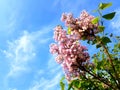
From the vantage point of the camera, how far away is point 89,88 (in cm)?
773

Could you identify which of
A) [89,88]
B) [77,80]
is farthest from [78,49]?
[89,88]

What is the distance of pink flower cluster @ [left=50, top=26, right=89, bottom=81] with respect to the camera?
21.2 feet

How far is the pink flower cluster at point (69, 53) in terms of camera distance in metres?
6.46

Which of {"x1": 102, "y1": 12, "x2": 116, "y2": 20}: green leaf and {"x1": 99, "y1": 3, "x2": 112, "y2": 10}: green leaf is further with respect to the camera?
{"x1": 99, "y1": 3, "x2": 112, "y2": 10}: green leaf

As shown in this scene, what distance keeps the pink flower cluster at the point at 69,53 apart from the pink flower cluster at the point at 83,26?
0.62 ft

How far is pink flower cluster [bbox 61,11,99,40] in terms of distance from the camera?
22.0ft

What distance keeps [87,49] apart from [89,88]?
1.47 m

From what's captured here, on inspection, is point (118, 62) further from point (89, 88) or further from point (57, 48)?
point (57, 48)

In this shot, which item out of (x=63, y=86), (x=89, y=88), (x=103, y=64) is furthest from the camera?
(x=63, y=86)

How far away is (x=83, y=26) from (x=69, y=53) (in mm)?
679

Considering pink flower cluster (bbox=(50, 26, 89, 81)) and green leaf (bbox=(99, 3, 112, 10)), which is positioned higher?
green leaf (bbox=(99, 3, 112, 10))

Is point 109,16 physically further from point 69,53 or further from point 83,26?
point 69,53

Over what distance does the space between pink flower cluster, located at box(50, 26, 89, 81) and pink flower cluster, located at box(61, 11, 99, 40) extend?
0.62 feet

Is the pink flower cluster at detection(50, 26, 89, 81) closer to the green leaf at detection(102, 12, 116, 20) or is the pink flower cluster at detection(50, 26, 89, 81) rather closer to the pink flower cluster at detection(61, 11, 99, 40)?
the pink flower cluster at detection(61, 11, 99, 40)
